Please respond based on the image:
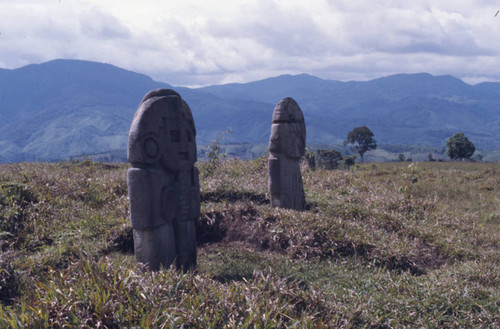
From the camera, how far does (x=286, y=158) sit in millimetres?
8930

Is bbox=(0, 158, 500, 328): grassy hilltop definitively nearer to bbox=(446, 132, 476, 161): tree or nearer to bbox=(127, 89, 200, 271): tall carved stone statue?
bbox=(127, 89, 200, 271): tall carved stone statue

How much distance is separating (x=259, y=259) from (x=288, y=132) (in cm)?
311

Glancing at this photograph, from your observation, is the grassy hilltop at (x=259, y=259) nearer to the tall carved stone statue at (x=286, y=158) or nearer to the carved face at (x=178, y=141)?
the tall carved stone statue at (x=286, y=158)

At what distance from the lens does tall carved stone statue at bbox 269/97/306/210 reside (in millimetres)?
8867

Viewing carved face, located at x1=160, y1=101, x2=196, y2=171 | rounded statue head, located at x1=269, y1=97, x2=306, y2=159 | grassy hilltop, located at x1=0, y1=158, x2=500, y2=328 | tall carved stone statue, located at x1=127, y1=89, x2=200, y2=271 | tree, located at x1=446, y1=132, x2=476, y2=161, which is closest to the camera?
grassy hilltop, located at x1=0, y1=158, x2=500, y2=328

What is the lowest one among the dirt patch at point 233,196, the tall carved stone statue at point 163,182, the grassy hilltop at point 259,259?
the grassy hilltop at point 259,259

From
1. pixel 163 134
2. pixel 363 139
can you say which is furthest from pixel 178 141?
pixel 363 139

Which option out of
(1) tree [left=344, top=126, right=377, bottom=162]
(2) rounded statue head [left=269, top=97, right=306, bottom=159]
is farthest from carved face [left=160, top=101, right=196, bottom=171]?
(1) tree [left=344, top=126, right=377, bottom=162]

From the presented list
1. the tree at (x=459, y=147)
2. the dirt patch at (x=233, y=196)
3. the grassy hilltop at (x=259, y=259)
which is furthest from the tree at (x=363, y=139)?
the dirt patch at (x=233, y=196)

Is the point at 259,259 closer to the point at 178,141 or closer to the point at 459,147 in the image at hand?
the point at 178,141

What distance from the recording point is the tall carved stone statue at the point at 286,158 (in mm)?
8867

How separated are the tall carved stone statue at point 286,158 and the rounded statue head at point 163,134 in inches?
120

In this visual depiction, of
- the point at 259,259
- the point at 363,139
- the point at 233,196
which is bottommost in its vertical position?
the point at 259,259

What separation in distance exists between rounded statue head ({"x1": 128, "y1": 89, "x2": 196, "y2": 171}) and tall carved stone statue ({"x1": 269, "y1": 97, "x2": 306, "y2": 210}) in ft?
10.0
